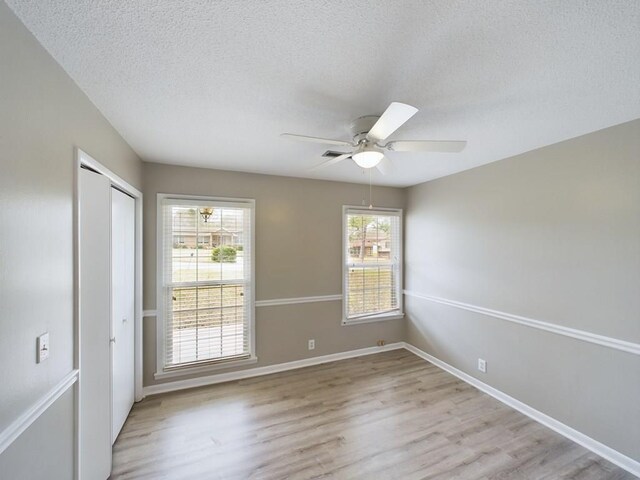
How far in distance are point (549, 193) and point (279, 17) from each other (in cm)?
267

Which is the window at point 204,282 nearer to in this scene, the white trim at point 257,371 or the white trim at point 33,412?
the white trim at point 257,371

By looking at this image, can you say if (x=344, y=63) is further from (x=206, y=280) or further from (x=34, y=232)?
(x=206, y=280)

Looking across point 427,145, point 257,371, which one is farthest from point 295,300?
point 427,145

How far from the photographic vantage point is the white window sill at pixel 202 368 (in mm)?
3009

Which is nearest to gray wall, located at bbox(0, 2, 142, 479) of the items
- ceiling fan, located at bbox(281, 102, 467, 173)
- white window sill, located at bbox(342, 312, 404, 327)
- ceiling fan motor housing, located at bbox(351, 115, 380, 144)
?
ceiling fan, located at bbox(281, 102, 467, 173)

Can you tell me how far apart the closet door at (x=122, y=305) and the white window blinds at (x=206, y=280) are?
392mm

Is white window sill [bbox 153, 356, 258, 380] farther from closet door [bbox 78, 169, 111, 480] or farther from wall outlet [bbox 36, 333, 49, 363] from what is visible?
wall outlet [bbox 36, 333, 49, 363]

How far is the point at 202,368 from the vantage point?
10.3 ft

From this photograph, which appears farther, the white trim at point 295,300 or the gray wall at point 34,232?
the white trim at point 295,300

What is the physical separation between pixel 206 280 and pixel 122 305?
944mm

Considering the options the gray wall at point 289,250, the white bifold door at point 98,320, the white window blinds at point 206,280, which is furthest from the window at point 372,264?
the white bifold door at point 98,320

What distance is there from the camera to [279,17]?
1074 mm

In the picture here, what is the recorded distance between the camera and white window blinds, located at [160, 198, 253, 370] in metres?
3.08

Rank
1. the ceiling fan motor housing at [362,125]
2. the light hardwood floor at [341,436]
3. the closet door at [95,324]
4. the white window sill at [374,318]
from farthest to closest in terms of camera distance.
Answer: the white window sill at [374,318]
the light hardwood floor at [341,436]
the ceiling fan motor housing at [362,125]
the closet door at [95,324]
